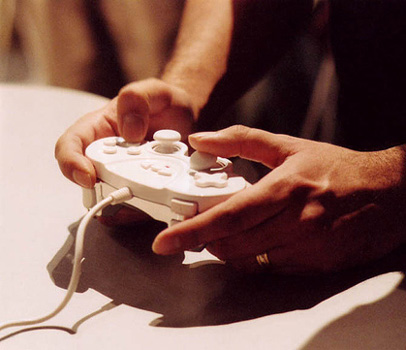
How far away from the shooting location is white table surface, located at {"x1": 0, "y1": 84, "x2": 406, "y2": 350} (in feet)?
1.36

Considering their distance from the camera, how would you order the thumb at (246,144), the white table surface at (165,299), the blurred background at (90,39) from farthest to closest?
the blurred background at (90,39)
the thumb at (246,144)
the white table surface at (165,299)

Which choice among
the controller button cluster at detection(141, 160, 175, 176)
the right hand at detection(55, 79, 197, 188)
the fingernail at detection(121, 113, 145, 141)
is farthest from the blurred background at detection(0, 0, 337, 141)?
the controller button cluster at detection(141, 160, 175, 176)

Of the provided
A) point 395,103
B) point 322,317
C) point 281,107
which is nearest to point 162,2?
point 281,107

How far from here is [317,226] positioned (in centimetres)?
50

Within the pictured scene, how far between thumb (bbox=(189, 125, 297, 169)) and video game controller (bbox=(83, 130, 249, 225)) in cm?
1

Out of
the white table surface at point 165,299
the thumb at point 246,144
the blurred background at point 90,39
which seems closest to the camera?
the white table surface at point 165,299

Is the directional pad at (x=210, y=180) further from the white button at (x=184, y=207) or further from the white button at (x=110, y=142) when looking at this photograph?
the white button at (x=110, y=142)

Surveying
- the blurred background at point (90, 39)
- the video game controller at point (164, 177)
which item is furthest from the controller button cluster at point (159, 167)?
the blurred background at point (90, 39)

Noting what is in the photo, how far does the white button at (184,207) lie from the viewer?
1.50 feet

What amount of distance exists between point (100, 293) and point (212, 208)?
5.4 inches

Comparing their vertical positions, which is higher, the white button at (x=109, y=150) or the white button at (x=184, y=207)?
the white button at (x=109, y=150)

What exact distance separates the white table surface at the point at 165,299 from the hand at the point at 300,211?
0.02 meters

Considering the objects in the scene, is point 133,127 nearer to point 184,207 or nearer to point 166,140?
point 166,140

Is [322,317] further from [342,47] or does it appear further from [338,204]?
[342,47]
